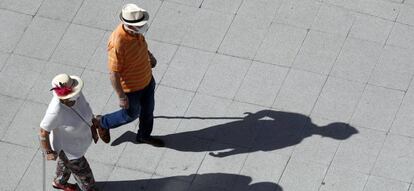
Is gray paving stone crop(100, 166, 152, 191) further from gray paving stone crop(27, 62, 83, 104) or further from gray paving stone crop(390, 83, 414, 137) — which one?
gray paving stone crop(390, 83, 414, 137)

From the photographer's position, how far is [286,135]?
998cm

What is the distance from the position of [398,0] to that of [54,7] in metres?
4.27

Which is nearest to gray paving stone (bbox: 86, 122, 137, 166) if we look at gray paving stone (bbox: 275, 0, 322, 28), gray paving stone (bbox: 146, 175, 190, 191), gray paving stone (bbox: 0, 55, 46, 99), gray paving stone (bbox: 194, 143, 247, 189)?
gray paving stone (bbox: 146, 175, 190, 191)

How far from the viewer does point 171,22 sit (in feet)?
36.8

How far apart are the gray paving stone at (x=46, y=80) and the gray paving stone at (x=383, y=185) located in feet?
11.8

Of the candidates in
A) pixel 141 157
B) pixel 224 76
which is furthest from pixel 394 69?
pixel 141 157

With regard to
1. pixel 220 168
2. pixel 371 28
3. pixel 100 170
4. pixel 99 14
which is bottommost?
pixel 100 170

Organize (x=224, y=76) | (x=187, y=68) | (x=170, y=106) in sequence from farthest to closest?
(x=187, y=68), (x=224, y=76), (x=170, y=106)

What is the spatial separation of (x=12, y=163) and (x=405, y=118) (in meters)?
4.31

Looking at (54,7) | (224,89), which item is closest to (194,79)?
(224,89)

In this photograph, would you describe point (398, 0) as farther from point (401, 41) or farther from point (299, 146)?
point (299, 146)

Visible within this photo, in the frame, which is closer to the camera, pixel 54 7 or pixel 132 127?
pixel 132 127

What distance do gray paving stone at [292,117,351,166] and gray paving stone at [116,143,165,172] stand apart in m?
1.49

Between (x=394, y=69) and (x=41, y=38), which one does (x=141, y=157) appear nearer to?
(x=41, y=38)
